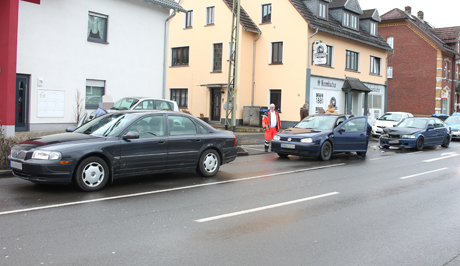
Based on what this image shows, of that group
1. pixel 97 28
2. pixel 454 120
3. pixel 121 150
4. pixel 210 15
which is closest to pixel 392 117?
pixel 454 120

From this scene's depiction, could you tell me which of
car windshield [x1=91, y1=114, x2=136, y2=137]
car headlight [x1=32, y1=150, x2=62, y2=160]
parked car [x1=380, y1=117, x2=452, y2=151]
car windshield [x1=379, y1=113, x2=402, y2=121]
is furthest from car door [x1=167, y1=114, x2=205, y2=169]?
car windshield [x1=379, y1=113, x2=402, y2=121]

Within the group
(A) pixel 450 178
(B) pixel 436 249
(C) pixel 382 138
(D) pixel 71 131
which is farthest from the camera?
(C) pixel 382 138

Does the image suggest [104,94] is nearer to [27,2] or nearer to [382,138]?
[27,2]

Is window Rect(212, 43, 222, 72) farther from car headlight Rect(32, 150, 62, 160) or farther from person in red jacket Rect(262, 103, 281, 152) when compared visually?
car headlight Rect(32, 150, 62, 160)

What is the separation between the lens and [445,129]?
20047 mm

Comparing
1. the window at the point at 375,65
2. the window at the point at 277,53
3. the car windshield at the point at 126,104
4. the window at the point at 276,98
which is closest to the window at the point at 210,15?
the window at the point at 277,53

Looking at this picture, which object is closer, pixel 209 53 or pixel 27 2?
pixel 27 2

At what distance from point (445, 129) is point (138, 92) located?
14517mm

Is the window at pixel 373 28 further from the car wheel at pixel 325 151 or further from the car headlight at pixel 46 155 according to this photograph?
the car headlight at pixel 46 155

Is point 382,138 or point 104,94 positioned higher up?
point 104,94

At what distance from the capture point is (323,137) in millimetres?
13602

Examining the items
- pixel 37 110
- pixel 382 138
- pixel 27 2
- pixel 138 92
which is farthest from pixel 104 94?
pixel 382 138

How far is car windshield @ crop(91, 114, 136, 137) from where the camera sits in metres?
8.14

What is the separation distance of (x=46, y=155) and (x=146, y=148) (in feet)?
6.03
